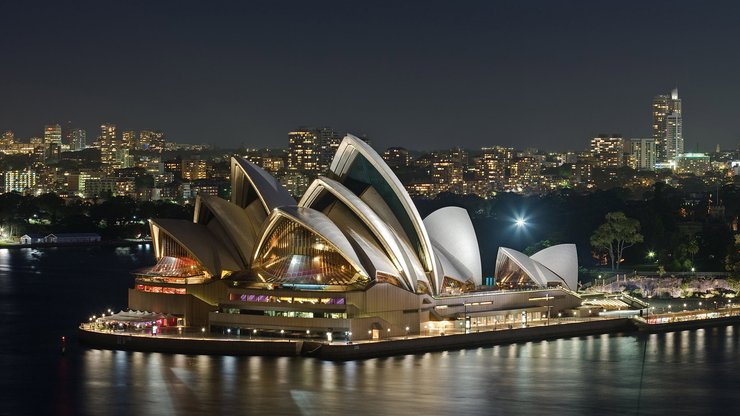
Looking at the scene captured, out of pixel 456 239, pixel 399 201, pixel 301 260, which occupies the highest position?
pixel 399 201

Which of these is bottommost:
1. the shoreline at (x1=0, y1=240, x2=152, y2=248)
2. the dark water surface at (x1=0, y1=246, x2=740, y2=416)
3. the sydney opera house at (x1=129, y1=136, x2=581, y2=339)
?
the dark water surface at (x1=0, y1=246, x2=740, y2=416)

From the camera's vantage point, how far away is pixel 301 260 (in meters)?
45.1

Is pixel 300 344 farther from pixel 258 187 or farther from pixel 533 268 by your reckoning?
pixel 533 268

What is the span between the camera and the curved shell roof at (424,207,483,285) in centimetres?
4997

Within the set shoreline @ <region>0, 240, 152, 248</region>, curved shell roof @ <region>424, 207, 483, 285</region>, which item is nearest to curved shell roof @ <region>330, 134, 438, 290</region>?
curved shell roof @ <region>424, 207, 483, 285</region>

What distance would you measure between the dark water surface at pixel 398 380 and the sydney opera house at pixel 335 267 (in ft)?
8.34

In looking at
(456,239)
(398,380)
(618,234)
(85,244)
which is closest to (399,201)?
(456,239)

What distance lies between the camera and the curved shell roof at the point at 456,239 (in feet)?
164

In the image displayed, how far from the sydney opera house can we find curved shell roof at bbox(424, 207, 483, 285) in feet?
0.16

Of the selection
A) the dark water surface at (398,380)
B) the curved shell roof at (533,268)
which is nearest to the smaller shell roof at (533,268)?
the curved shell roof at (533,268)

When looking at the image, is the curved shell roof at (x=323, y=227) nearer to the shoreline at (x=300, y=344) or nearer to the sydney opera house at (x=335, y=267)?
the sydney opera house at (x=335, y=267)

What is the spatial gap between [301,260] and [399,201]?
434 cm

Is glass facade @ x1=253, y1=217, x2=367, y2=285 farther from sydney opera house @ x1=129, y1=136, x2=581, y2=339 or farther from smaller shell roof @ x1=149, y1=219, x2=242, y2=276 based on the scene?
smaller shell roof @ x1=149, y1=219, x2=242, y2=276

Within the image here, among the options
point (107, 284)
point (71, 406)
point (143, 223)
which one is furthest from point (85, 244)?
point (71, 406)
